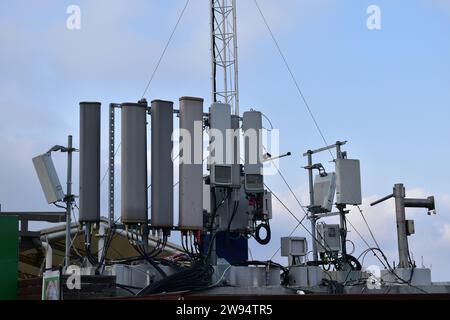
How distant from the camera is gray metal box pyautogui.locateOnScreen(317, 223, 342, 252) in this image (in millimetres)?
22922

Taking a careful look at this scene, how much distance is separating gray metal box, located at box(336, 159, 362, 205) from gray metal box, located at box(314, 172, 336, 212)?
76 centimetres

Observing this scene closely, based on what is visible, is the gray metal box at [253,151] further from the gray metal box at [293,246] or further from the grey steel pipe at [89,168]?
the grey steel pipe at [89,168]

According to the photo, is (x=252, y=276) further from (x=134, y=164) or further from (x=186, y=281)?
(x=134, y=164)

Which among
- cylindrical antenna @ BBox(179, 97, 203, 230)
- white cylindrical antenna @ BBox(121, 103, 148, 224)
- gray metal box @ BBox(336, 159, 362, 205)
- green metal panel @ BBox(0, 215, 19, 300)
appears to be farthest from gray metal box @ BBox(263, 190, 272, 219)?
green metal panel @ BBox(0, 215, 19, 300)

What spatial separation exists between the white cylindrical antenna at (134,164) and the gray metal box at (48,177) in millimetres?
2358

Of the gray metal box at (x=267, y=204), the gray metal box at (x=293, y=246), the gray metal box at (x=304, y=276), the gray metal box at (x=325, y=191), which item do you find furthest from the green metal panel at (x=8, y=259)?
the gray metal box at (x=325, y=191)

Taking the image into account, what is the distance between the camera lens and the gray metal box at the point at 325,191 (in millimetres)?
23531

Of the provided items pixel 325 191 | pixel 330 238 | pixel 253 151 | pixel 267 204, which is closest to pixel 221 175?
pixel 253 151

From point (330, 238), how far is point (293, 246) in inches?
74.6

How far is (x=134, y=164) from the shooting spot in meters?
18.6

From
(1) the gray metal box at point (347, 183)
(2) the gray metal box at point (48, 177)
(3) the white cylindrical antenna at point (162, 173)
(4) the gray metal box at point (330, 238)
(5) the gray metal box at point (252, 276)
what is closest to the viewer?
(5) the gray metal box at point (252, 276)

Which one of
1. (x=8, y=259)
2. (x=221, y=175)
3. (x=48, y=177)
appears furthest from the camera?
(x=48, y=177)
